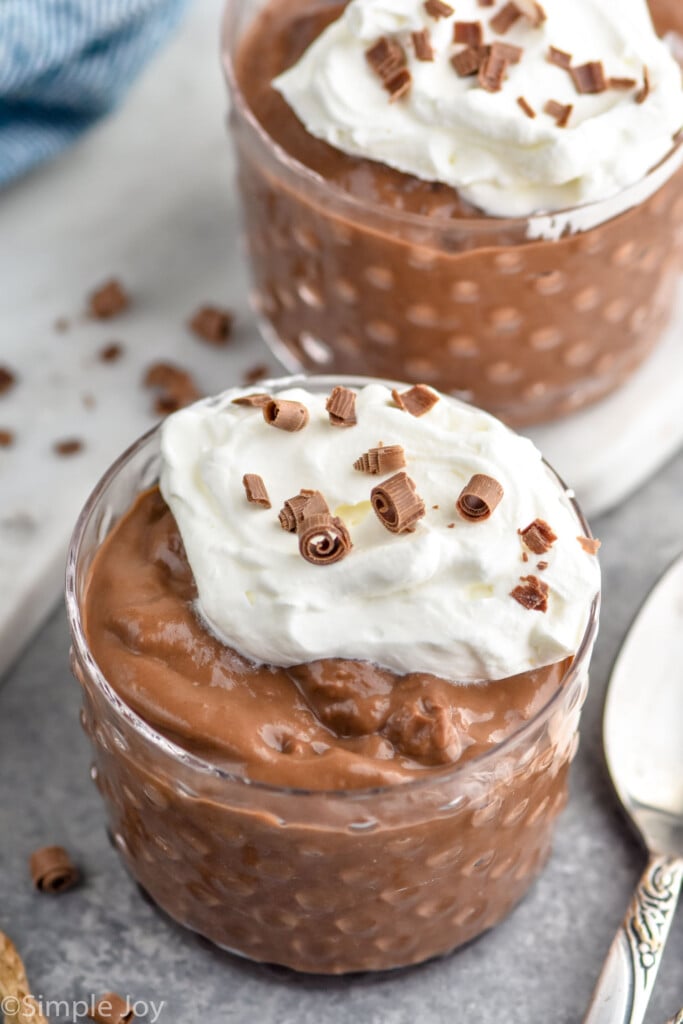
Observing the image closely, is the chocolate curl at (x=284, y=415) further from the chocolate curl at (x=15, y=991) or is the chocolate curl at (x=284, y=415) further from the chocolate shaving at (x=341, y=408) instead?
the chocolate curl at (x=15, y=991)

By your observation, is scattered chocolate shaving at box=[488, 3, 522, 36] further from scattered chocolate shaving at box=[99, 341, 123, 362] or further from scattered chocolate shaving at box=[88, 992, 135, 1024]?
scattered chocolate shaving at box=[88, 992, 135, 1024]

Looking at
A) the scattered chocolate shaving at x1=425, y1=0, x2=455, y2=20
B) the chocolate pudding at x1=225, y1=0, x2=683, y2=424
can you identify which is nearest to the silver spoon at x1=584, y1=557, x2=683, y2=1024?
the chocolate pudding at x1=225, y1=0, x2=683, y2=424

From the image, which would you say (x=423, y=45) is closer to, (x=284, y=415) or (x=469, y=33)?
(x=469, y=33)

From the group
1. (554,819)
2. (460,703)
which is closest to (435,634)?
(460,703)

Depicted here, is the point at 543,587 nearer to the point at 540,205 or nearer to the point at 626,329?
the point at 540,205

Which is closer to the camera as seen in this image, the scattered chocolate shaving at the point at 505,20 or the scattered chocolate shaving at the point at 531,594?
the scattered chocolate shaving at the point at 531,594

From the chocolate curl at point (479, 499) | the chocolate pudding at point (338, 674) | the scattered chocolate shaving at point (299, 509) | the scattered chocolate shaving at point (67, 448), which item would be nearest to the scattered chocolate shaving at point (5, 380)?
the scattered chocolate shaving at point (67, 448)
